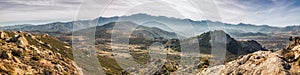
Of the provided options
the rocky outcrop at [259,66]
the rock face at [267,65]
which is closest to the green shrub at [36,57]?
the rocky outcrop at [259,66]

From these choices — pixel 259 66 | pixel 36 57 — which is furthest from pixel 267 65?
pixel 36 57

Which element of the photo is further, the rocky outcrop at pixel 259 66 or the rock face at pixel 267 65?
the rocky outcrop at pixel 259 66

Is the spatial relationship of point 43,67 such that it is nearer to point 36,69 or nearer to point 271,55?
point 36,69

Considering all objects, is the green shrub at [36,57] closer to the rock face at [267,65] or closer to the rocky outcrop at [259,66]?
the rocky outcrop at [259,66]

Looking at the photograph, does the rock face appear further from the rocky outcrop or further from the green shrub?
the green shrub

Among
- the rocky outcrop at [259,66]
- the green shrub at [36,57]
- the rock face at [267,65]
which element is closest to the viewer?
the rock face at [267,65]

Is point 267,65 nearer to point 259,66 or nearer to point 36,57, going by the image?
point 259,66

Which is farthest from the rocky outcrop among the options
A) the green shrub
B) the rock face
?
the green shrub

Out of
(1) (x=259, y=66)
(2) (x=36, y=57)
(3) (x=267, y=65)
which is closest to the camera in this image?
(3) (x=267, y=65)
